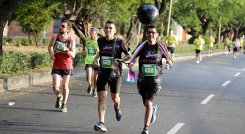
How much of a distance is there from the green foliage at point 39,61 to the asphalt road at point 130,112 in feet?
4.59

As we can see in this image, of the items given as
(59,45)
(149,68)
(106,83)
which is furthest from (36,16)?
(149,68)

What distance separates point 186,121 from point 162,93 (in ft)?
15.2

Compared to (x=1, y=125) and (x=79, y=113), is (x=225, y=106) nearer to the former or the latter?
(x=79, y=113)

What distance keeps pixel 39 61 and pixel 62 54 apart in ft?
22.4

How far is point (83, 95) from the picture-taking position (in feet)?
43.9

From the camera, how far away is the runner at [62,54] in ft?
32.4

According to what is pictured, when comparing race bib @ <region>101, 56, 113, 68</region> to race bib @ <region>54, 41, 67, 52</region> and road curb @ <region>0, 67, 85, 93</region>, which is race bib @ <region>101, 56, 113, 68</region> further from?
road curb @ <region>0, 67, 85, 93</region>

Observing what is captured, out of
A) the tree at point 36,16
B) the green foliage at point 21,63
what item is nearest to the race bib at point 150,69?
the green foliage at point 21,63

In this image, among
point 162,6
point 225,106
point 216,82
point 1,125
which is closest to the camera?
point 1,125

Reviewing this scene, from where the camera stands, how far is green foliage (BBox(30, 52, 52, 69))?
54.2ft

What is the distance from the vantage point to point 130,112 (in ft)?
35.6

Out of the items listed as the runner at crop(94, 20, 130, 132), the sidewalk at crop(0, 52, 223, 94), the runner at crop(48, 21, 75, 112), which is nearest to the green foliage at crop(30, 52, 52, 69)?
the sidewalk at crop(0, 52, 223, 94)

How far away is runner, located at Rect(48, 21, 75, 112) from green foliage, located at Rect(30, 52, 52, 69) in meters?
6.29

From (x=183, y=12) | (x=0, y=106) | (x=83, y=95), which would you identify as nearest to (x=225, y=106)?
(x=83, y=95)
